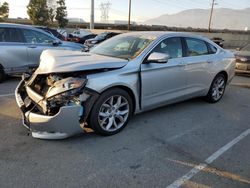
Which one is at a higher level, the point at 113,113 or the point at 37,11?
the point at 37,11

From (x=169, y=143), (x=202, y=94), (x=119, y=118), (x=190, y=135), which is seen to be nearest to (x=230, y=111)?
(x=202, y=94)

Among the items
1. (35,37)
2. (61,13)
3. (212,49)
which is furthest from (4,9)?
(212,49)

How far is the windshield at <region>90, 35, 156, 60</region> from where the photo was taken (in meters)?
4.84

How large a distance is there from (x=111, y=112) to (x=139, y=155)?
86cm

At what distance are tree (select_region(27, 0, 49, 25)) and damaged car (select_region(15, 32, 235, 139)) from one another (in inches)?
1808

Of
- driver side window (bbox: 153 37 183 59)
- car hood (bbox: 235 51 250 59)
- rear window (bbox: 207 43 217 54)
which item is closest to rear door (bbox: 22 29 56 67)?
driver side window (bbox: 153 37 183 59)

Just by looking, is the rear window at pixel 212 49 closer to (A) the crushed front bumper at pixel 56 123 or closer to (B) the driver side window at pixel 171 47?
(B) the driver side window at pixel 171 47

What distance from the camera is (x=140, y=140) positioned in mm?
4285

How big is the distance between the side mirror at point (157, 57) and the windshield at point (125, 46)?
→ 215 mm

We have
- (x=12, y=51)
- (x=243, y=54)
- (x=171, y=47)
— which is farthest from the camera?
(x=243, y=54)

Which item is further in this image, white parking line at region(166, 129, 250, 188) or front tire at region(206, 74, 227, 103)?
front tire at region(206, 74, 227, 103)

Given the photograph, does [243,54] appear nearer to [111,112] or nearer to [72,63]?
[111,112]

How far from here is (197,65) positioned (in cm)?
573

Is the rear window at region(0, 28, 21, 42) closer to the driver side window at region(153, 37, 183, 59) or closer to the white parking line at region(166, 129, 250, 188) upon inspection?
the driver side window at region(153, 37, 183, 59)
